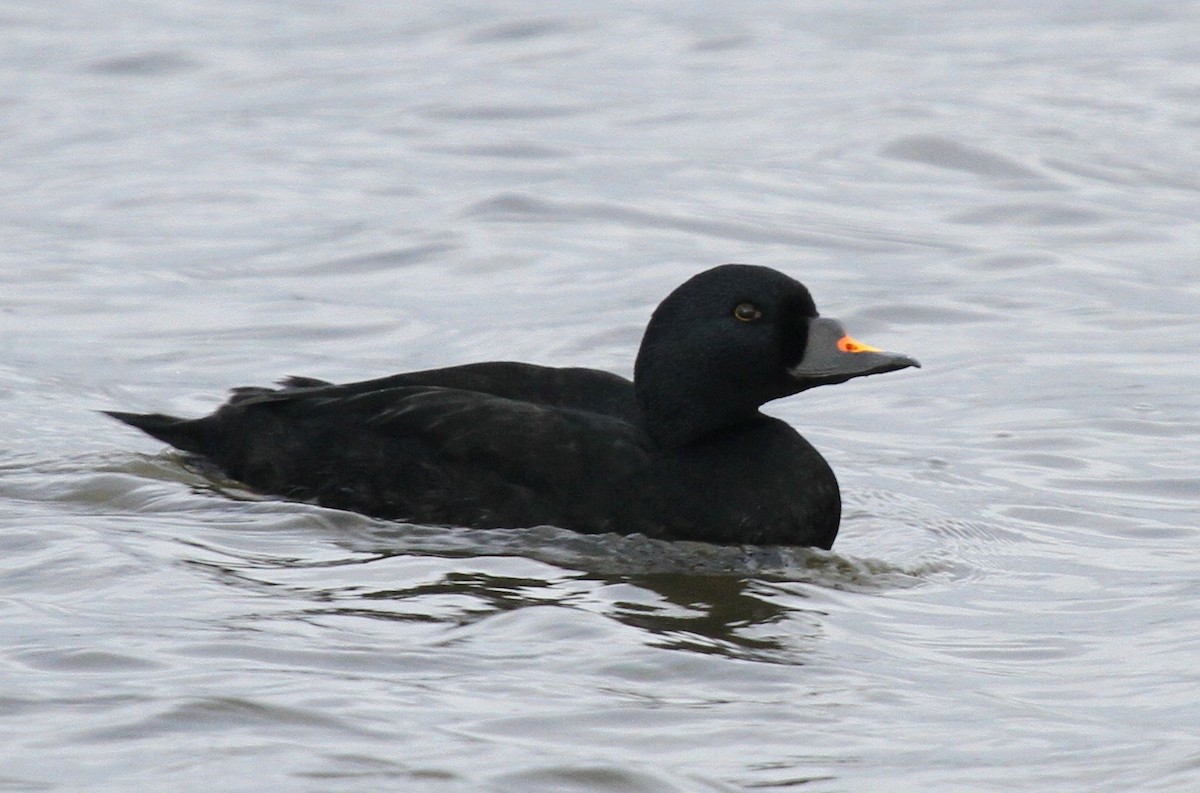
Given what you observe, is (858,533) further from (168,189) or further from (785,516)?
(168,189)

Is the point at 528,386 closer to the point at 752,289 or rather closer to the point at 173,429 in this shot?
the point at 752,289

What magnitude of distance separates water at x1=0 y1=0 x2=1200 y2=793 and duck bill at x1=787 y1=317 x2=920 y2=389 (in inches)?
23.3

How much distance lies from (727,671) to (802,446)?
160cm

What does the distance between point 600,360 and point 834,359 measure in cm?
318

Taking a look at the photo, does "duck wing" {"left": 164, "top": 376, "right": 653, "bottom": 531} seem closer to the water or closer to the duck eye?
the water

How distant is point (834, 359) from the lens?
6977mm

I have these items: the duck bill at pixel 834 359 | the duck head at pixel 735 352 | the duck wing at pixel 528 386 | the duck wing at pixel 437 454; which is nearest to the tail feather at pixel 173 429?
the duck wing at pixel 437 454

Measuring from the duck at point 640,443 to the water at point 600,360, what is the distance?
12 cm

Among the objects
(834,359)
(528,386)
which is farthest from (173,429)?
(834,359)

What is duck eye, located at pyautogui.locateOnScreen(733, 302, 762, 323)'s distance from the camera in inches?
276

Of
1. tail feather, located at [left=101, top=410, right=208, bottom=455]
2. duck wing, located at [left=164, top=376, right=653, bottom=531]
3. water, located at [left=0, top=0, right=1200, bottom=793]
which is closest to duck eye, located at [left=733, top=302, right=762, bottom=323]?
duck wing, located at [left=164, top=376, right=653, bottom=531]

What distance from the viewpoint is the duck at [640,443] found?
6.83 metres

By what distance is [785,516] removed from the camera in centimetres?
684

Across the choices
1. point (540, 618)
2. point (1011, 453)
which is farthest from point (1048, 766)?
point (1011, 453)
